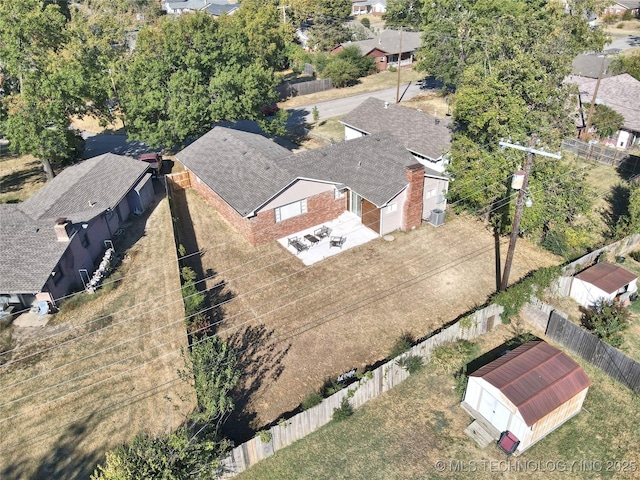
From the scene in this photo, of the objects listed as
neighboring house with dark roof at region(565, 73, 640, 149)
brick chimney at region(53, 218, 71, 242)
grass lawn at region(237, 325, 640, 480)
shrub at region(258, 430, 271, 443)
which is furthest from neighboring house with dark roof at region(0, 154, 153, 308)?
neighboring house with dark roof at region(565, 73, 640, 149)

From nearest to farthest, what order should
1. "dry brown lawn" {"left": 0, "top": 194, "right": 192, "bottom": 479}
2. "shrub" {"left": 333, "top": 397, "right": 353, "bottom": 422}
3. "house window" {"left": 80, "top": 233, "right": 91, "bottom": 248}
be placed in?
"dry brown lawn" {"left": 0, "top": 194, "right": 192, "bottom": 479}, "shrub" {"left": 333, "top": 397, "right": 353, "bottom": 422}, "house window" {"left": 80, "top": 233, "right": 91, "bottom": 248}

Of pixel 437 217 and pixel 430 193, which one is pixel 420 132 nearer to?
pixel 430 193

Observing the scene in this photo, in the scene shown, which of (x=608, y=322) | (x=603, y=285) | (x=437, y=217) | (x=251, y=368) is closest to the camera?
(x=251, y=368)

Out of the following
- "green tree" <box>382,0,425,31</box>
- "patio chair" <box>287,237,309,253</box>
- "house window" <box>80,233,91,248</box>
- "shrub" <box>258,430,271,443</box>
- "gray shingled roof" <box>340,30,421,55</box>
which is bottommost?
"patio chair" <box>287,237,309,253</box>

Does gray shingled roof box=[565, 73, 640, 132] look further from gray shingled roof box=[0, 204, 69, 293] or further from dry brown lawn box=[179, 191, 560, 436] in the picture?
gray shingled roof box=[0, 204, 69, 293]

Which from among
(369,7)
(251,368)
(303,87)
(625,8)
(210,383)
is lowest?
(251,368)

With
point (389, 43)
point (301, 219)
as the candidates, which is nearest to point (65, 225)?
point (301, 219)
